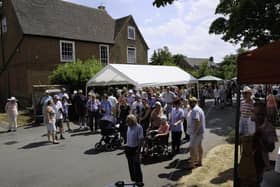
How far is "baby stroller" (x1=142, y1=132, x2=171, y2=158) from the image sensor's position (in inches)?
331

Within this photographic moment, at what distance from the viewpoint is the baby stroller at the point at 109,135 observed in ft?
31.8

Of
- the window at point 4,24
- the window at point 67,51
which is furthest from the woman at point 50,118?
the window at point 4,24

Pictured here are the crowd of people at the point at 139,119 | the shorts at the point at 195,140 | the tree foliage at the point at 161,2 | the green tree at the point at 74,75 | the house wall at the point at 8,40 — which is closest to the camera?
the tree foliage at the point at 161,2

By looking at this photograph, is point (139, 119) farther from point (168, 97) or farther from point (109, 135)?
point (168, 97)

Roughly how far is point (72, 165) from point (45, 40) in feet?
59.9

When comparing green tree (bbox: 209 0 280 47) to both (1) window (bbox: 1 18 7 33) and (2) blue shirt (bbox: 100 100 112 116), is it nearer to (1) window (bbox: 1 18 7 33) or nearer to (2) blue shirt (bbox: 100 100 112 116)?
(2) blue shirt (bbox: 100 100 112 116)

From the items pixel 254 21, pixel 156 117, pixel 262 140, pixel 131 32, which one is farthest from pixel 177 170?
pixel 131 32

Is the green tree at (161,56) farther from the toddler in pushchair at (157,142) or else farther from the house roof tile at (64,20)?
the toddler in pushchair at (157,142)

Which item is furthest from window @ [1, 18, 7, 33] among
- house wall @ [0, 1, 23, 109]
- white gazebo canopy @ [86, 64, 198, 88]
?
white gazebo canopy @ [86, 64, 198, 88]

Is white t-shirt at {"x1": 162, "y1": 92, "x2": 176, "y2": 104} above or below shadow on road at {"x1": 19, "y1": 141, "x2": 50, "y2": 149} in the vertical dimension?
above

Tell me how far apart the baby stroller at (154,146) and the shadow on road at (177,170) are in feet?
1.92

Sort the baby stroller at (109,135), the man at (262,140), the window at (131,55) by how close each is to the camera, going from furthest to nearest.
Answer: the window at (131,55) < the baby stroller at (109,135) < the man at (262,140)

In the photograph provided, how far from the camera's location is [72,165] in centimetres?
831

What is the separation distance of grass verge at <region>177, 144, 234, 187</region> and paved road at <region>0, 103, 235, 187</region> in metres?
0.37
